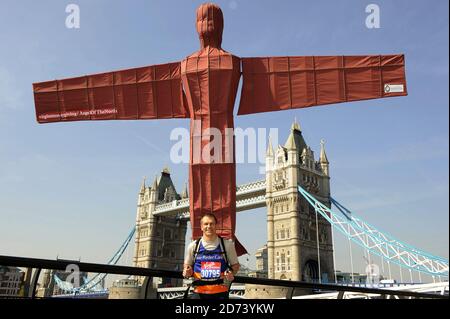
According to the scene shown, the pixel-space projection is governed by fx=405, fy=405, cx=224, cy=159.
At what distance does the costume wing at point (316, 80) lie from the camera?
10805 mm

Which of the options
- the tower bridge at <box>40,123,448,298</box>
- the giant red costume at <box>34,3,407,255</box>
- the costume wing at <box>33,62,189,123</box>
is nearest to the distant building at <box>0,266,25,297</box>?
the giant red costume at <box>34,3,407,255</box>

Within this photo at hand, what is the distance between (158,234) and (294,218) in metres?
33.0

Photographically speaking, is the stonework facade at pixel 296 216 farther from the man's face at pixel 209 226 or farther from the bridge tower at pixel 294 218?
the man's face at pixel 209 226

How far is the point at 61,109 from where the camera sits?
11.6 meters

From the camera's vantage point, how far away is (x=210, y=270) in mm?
4137

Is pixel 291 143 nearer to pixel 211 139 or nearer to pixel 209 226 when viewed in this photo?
pixel 211 139

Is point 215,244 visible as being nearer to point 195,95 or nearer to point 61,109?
point 195,95

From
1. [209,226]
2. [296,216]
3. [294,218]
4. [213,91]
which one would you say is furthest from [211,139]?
[294,218]

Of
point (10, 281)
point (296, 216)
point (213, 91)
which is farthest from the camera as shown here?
point (296, 216)

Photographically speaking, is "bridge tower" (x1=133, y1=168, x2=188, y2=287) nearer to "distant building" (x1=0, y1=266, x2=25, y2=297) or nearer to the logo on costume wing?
the logo on costume wing

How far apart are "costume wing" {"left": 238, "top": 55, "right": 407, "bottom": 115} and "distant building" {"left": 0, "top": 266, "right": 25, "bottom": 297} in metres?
8.95

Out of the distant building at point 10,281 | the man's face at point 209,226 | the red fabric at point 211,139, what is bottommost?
the distant building at point 10,281

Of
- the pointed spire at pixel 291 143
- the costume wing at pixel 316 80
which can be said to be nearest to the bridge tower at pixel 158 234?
the pointed spire at pixel 291 143

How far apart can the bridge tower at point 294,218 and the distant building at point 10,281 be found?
149 feet
